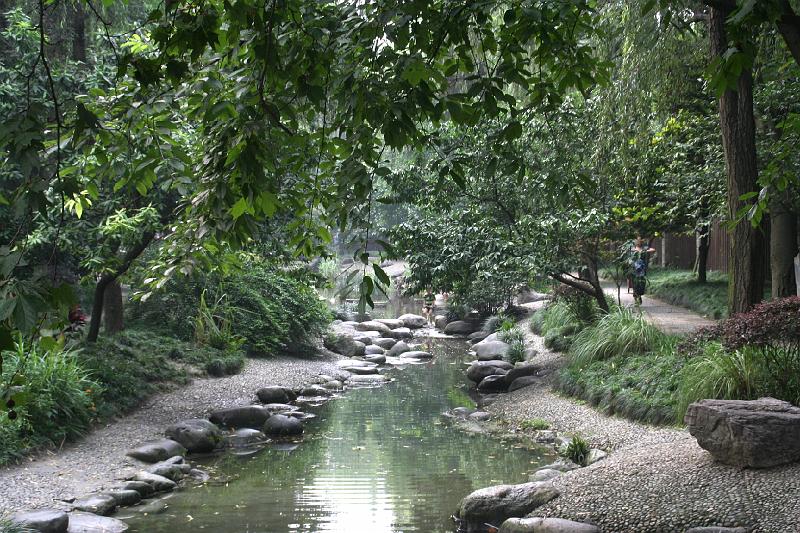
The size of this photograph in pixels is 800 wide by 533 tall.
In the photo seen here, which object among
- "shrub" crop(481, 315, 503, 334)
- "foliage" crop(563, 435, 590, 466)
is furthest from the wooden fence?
"foliage" crop(563, 435, 590, 466)

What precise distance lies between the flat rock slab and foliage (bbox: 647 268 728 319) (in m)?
11.8

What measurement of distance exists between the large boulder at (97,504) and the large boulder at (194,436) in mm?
2427

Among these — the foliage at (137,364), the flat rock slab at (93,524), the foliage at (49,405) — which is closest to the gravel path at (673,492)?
the flat rock slab at (93,524)

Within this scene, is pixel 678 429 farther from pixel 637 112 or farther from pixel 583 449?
pixel 637 112

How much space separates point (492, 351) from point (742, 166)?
8.75 meters

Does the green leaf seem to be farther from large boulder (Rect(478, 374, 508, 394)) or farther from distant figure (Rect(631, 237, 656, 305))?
distant figure (Rect(631, 237, 656, 305))

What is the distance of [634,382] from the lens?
1120 centimetres

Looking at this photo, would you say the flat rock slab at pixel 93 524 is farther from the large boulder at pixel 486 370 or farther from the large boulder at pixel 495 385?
the large boulder at pixel 486 370

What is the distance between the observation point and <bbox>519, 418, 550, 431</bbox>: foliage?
1151 centimetres

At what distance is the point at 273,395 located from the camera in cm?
1393

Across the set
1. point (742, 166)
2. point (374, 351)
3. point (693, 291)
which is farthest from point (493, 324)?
point (742, 166)

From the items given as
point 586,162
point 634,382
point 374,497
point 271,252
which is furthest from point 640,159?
point 374,497

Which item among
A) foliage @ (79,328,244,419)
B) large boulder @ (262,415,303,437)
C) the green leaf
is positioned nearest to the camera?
the green leaf

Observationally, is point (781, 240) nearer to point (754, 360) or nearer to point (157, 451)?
point (754, 360)
